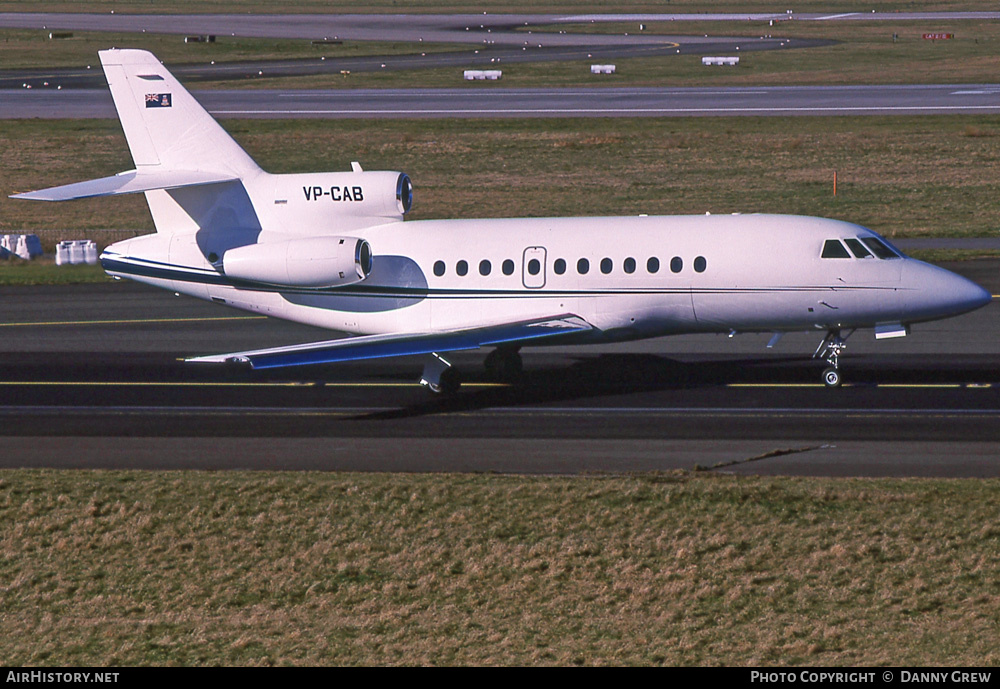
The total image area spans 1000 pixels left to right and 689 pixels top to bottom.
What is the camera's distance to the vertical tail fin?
105ft

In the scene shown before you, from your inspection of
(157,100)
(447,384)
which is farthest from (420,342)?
(157,100)

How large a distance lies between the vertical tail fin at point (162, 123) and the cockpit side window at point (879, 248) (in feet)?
48.0

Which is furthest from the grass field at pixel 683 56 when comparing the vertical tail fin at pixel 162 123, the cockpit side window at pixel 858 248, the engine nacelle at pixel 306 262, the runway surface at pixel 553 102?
the engine nacelle at pixel 306 262

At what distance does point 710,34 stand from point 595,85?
156ft

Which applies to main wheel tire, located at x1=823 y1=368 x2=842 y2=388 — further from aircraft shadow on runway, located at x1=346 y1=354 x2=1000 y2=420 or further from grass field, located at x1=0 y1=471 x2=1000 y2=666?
grass field, located at x1=0 y1=471 x2=1000 y2=666

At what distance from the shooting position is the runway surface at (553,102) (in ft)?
266

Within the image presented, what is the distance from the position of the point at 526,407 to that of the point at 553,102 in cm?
6030

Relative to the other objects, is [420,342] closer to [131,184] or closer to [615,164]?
[131,184]

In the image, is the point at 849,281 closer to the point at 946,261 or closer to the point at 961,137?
the point at 946,261

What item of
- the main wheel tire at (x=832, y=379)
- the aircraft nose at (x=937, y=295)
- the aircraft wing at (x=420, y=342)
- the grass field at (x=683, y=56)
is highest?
the grass field at (x=683, y=56)

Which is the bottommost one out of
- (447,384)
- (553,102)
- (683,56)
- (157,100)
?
(447,384)

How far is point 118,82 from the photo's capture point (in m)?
32.3

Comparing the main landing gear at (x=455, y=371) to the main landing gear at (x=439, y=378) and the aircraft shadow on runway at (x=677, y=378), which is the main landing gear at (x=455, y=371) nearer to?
Answer: the main landing gear at (x=439, y=378)

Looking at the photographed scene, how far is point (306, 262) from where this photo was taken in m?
30.6
